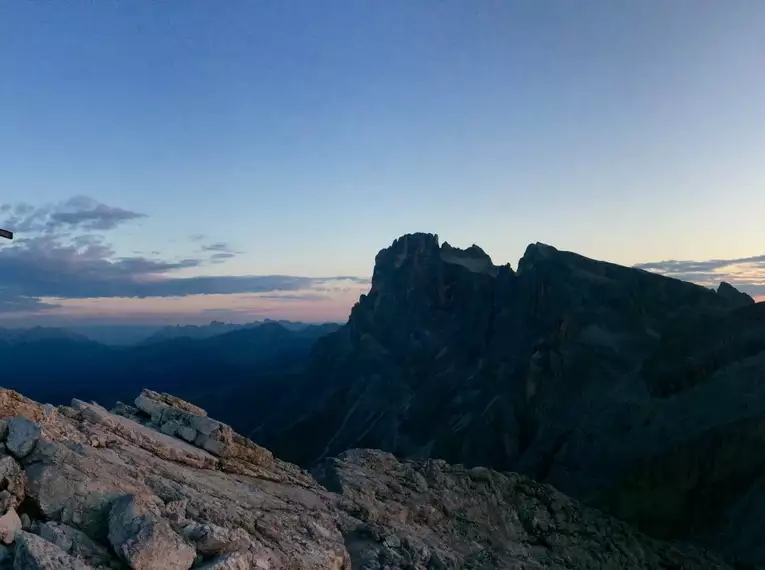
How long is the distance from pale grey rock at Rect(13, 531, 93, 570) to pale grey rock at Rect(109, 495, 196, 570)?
80 cm

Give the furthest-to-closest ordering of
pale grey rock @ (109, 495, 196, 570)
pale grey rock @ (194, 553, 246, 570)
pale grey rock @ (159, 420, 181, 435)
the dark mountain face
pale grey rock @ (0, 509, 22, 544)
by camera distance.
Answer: the dark mountain face
pale grey rock @ (159, 420, 181, 435)
pale grey rock @ (194, 553, 246, 570)
pale grey rock @ (109, 495, 196, 570)
pale grey rock @ (0, 509, 22, 544)

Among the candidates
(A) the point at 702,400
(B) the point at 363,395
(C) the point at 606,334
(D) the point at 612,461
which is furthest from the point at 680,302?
(B) the point at 363,395

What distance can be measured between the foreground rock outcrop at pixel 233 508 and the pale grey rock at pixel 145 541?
2 cm

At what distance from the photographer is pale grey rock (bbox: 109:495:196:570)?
40.3 ft

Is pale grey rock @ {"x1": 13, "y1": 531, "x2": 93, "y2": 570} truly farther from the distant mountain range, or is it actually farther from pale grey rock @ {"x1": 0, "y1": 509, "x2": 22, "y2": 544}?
the distant mountain range

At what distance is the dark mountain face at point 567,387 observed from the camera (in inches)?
2731

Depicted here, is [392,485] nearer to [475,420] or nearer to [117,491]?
[117,491]

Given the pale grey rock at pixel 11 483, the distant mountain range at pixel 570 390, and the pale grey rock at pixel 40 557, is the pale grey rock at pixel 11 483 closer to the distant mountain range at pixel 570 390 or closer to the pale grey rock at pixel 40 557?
the pale grey rock at pixel 40 557

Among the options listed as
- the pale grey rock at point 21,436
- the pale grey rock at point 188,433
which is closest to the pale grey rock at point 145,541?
the pale grey rock at point 21,436

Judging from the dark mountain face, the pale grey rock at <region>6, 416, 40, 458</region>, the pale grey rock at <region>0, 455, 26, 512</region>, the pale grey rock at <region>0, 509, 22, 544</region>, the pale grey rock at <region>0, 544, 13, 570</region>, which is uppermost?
the pale grey rock at <region>6, 416, 40, 458</region>

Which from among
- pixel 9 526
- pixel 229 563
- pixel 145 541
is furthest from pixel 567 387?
pixel 9 526

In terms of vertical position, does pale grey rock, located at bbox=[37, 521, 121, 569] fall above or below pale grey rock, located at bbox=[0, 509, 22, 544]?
below

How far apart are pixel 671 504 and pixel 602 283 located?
65490mm

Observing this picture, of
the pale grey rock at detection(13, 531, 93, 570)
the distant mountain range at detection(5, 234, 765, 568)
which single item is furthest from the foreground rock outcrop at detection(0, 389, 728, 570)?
the distant mountain range at detection(5, 234, 765, 568)
